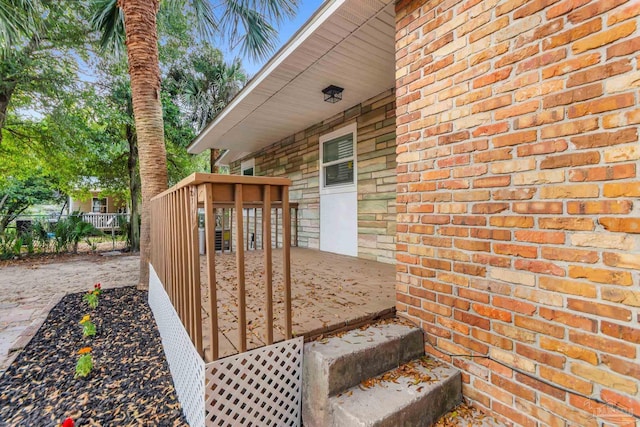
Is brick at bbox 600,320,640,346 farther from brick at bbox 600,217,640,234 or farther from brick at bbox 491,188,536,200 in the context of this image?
brick at bbox 491,188,536,200

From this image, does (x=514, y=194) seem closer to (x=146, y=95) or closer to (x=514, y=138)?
(x=514, y=138)

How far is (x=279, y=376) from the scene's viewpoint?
5.26ft

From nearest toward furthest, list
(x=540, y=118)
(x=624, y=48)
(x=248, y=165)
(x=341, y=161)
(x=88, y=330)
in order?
(x=624, y=48)
(x=540, y=118)
(x=88, y=330)
(x=341, y=161)
(x=248, y=165)

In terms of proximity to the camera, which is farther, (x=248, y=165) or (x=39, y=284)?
(x=248, y=165)

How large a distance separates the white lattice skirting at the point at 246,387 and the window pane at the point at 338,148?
3712 mm

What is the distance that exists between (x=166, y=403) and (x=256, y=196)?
1518 mm

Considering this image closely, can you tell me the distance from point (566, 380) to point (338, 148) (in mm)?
4317

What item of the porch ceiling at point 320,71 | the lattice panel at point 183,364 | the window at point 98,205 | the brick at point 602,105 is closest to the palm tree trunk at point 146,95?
the porch ceiling at point 320,71

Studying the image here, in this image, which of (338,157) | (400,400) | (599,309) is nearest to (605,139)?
(599,309)

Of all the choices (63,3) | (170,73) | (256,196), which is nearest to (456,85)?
(256,196)

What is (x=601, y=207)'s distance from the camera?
3.95ft

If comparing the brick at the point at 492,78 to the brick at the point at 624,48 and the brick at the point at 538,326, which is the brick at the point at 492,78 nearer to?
the brick at the point at 624,48

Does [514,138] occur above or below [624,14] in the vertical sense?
below

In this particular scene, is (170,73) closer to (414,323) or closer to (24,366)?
(24,366)
